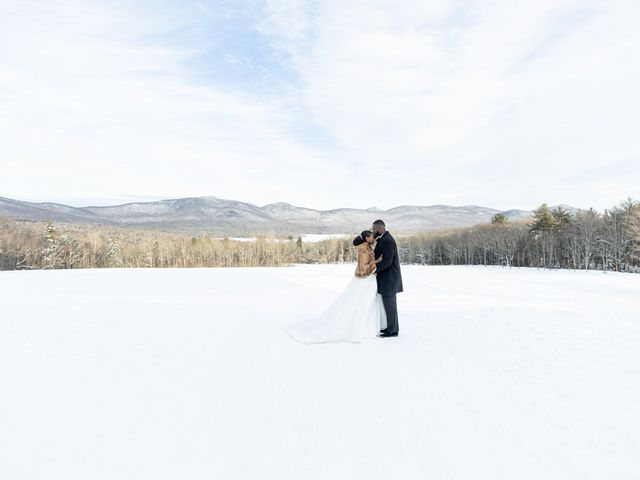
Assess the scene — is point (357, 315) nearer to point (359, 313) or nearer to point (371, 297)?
point (359, 313)

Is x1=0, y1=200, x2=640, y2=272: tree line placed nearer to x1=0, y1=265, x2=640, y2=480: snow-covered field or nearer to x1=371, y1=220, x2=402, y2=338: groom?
x1=0, y1=265, x2=640, y2=480: snow-covered field

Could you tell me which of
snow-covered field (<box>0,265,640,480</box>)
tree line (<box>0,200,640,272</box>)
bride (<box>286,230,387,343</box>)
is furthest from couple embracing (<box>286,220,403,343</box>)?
tree line (<box>0,200,640,272</box>)

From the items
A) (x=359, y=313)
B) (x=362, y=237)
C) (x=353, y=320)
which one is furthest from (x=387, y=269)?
(x=353, y=320)

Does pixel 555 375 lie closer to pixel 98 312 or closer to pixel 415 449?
pixel 415 449

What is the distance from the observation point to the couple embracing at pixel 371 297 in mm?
6281

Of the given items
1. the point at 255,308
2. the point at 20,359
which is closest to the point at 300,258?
the point at 255,308

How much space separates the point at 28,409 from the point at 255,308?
544 centimetres

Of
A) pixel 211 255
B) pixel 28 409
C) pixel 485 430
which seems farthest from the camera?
pixel 211 255

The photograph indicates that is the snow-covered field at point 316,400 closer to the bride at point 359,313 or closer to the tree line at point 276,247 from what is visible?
the bride at point 359,313

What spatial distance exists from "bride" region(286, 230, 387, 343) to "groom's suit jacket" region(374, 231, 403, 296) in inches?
4.0

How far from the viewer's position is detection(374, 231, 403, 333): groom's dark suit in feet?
20.9

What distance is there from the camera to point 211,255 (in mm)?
33969

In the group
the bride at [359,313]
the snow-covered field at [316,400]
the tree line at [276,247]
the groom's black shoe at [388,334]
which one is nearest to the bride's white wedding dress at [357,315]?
the bride at [359,313]

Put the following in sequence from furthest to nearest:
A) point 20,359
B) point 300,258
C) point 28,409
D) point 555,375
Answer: point 300,258 < point 20,359 < point 555,375 < point 28,409
